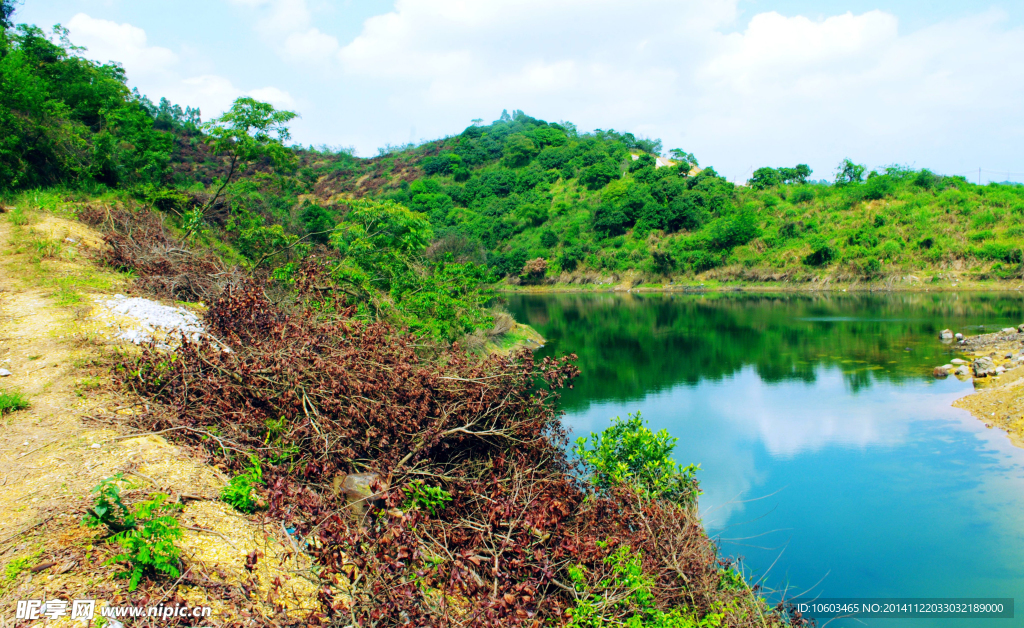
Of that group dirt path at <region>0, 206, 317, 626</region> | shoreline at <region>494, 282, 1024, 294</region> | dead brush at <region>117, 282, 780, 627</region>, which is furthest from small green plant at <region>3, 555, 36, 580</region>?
shoreline at <region>494, 282, 1024, 294</region>

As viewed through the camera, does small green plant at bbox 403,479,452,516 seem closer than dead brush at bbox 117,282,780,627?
No

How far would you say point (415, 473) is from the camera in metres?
6.01

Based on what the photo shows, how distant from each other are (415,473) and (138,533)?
257 centimetres

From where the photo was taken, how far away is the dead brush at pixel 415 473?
4832 millimetres

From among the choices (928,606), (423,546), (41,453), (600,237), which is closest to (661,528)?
(423,546)

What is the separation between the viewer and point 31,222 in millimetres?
11703

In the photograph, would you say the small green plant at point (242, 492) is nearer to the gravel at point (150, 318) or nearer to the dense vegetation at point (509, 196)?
the gravel at point (150, 318)

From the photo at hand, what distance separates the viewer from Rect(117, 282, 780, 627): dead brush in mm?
4832

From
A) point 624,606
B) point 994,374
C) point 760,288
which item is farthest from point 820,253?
point 624,606

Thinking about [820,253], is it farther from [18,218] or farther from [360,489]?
[18,218]

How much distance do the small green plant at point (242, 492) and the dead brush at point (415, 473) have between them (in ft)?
0.47

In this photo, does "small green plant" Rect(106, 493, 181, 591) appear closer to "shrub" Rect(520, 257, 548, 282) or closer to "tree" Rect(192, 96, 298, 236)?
"tree" Rect(192, 96, 298, 236)

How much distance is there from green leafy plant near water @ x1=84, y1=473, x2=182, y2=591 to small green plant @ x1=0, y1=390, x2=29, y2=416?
7.78 ft

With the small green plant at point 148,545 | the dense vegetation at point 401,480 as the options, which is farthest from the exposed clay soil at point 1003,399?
the small green plant at point 148,545
